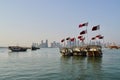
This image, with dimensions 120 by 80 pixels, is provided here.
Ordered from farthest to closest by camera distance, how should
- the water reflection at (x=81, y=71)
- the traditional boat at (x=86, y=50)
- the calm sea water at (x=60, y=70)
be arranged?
the traditional boat at (x=86, y=50) → the calm sea water at (x=60, y=70) → the water reflection at (x=81, y=71)

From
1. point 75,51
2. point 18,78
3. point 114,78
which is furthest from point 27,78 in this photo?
point 75,51

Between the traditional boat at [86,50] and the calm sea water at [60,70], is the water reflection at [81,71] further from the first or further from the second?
the traditional boat at [86,50]

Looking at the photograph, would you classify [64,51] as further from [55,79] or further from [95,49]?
[55,79]

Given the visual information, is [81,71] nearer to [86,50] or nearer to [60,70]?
[60,70]

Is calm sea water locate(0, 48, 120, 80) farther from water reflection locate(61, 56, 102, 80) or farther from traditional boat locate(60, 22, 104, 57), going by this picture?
traditional boat locate(60, 22, 104, 57)

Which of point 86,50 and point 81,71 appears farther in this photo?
point 86,50

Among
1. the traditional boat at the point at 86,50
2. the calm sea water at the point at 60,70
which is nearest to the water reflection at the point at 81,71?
the calm sea water at the point at 60,70

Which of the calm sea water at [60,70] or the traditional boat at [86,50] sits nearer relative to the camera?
the calm sea water at [60,70]

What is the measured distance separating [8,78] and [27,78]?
10.6 ft

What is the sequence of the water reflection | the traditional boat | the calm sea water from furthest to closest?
1. the traditional boat
2. the calm sea water
3. the water reflection

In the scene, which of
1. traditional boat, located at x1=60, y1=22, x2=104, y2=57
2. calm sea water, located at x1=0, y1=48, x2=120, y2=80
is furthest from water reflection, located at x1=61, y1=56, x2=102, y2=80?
A: traditional boat, located at x1=60, y1=22, x2=104, y2=57

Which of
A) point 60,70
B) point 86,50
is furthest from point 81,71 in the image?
point 86,50

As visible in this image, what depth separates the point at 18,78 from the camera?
37.8 meters

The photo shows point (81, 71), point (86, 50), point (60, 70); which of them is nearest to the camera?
point (81, 71)
